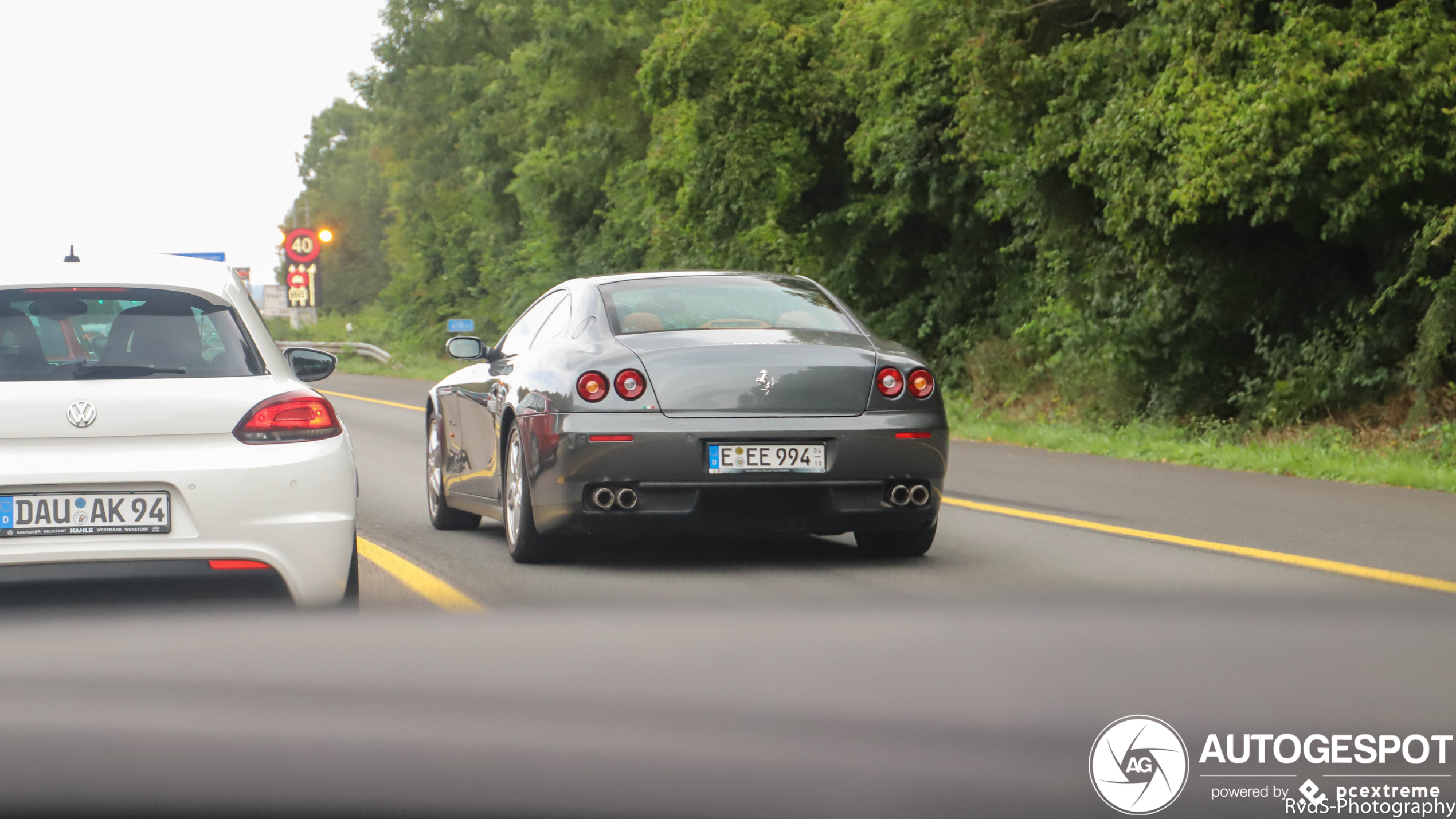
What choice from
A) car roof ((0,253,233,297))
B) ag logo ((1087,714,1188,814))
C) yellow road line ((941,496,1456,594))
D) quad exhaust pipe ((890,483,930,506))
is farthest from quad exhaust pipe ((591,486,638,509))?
ag logo ((1087,714,1188,814))

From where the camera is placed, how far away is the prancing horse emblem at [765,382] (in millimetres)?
7383

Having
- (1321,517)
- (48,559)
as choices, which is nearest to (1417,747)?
(48,559)

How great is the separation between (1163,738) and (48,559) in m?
3.52

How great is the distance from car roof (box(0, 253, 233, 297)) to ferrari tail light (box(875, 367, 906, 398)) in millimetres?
2883

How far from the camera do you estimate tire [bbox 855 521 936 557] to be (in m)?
8.22

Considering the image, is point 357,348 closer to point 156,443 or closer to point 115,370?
point 115,370

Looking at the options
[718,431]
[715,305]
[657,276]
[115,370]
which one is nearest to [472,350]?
[657,276]

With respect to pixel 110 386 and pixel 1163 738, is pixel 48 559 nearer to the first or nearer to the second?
pixel 110 386

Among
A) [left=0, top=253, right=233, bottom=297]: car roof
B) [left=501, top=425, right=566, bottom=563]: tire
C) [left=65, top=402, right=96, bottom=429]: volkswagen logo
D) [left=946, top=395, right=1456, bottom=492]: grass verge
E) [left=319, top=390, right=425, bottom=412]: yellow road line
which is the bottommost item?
[left=319, top=390, right=425, bottom=412]: yellow road line

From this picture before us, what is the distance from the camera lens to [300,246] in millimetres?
51844

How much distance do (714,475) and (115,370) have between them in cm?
268

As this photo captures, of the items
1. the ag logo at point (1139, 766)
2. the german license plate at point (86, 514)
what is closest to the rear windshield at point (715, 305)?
the german license plate at point (86, 514)

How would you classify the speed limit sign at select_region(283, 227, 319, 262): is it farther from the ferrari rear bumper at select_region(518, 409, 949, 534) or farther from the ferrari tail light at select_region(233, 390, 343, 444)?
the ferrari tail light at select_region(233, 390, 343, 444)

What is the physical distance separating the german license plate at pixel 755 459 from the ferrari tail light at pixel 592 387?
538mm
